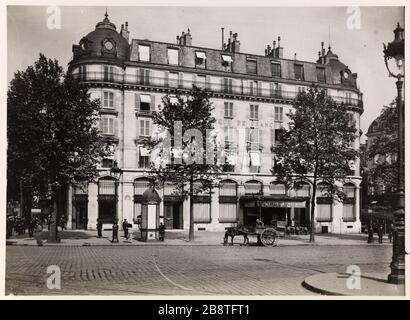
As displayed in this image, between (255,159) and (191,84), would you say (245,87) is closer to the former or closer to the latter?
(191,84)

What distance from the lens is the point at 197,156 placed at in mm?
29969

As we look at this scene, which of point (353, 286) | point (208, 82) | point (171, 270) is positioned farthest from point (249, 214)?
point (353, 286)

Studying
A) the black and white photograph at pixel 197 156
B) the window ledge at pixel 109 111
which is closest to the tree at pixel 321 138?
the black and white photograph at pixel 197 156

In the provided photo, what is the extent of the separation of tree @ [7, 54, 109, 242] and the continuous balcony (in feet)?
46.0

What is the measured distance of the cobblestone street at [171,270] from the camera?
12688mm

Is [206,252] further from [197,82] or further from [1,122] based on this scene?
[197,82]

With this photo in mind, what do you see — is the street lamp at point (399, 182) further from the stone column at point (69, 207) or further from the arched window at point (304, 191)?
the arched window at point (304, 191)

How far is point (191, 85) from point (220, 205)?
37.2 ft

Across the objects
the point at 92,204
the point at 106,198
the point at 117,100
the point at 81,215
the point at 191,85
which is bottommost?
the point at 81,215

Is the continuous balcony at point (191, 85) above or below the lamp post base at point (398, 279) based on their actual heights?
above

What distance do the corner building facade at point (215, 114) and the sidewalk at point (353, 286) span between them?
81.6ft

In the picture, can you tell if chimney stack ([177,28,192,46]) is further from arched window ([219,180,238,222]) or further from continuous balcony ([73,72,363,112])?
arched window ([219,180,238,222])

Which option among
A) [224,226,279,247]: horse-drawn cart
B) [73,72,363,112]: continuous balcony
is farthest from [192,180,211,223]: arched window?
[224,226,279,247]: horse-drawn cart

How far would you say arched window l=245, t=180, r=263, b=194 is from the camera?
1780 inches
